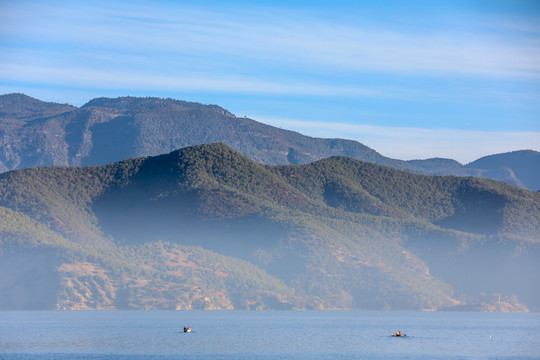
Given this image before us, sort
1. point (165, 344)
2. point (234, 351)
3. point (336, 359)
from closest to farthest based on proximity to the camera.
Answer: point (336, 359) → point (234, 351) → point (165, 344)

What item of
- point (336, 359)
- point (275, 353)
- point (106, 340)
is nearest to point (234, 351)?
point (275, 353)

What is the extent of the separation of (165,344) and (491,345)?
61.9m

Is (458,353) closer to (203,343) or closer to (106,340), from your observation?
(203,343)

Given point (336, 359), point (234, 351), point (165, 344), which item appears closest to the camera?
point (336, 359)

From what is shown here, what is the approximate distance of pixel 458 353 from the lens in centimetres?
18100

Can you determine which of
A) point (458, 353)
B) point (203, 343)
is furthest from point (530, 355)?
point (203, 343)

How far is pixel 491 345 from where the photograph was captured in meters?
198

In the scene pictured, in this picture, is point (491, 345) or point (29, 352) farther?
point (491, 345)

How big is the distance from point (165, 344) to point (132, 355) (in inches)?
854

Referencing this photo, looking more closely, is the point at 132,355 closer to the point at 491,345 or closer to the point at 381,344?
the point at 381,344

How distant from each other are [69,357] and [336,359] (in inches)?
1699

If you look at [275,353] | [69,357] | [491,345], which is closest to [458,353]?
[491,345]

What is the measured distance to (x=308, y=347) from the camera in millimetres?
187125

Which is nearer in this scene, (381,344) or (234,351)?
(234,351)
